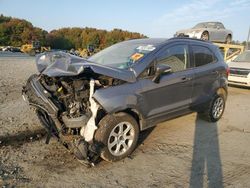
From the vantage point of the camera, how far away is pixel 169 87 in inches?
209

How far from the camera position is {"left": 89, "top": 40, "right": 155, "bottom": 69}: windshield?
513 cm

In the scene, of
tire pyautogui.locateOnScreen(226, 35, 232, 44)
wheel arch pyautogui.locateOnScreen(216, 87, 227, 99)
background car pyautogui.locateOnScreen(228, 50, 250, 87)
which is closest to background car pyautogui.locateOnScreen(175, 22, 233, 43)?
tire pyautogui.locateOnScreen(226, 35, 232, 44)

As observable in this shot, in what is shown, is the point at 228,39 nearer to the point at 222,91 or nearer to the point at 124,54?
the point at 222,91

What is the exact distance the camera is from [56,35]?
295 feet

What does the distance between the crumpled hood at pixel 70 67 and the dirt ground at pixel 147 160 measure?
1284 millimetres

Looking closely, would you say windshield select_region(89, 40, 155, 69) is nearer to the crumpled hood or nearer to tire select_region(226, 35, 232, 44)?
the crumpled hood

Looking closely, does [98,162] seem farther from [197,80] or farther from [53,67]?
[197,80]

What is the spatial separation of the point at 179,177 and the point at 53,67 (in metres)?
2.40

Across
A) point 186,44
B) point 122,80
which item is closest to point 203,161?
point 122,80

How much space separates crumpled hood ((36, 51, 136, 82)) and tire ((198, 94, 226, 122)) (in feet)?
8.63

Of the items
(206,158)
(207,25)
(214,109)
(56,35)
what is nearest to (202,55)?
(214,109)

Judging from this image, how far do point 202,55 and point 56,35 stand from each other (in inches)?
3464

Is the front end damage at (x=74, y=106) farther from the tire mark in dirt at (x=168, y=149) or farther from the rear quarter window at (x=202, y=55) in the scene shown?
the rear quarter window at (x=202, y=55)

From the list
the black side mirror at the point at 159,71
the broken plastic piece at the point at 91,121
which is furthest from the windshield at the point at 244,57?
the broken plastic piece at the point at 91,121
